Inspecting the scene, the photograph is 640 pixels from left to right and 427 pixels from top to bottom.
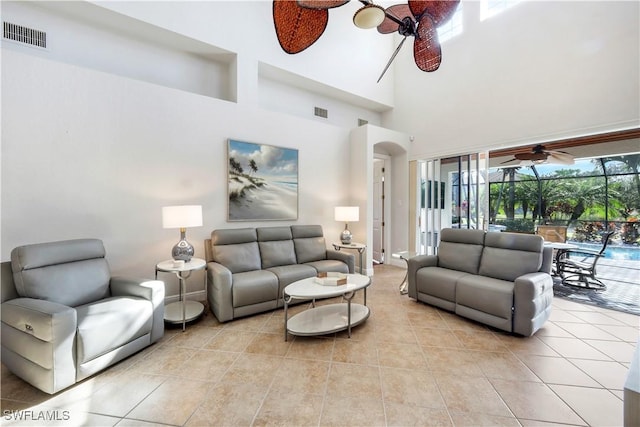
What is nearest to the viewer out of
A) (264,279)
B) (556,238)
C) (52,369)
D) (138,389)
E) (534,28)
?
(52,369)

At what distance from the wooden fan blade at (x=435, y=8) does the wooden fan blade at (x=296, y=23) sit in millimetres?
739

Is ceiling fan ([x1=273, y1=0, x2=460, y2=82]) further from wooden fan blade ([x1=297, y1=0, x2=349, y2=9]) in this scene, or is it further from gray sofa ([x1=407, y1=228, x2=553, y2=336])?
gray sofa ([x1=407, y1=228, x2=553, y2=336])

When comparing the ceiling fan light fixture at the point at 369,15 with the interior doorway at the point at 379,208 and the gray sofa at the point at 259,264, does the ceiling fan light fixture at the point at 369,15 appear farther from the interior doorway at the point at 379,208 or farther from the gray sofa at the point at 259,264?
the interior doorway at the point at 379,208

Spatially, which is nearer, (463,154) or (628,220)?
(463,154)

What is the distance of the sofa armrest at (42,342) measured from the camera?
65.9 inches

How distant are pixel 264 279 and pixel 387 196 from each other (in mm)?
3650

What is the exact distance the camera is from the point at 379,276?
15.6 feet

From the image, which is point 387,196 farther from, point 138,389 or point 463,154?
point 138,389

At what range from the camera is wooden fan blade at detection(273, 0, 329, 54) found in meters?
1.88

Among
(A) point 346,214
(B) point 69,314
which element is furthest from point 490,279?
(B) point 69,314

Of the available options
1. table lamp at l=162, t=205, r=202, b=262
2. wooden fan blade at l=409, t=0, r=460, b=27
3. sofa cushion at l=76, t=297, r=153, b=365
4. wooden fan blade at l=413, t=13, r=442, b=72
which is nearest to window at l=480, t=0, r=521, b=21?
wooden fan blade at l=413, t=13, r=442, b=72

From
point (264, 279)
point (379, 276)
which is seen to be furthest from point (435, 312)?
point (264, 279)

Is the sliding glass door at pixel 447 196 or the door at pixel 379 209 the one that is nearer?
the sliding glass door at pixel 447 196

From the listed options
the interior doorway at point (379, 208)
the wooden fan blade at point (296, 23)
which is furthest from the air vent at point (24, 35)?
the interior doorway at point (379, 208)
